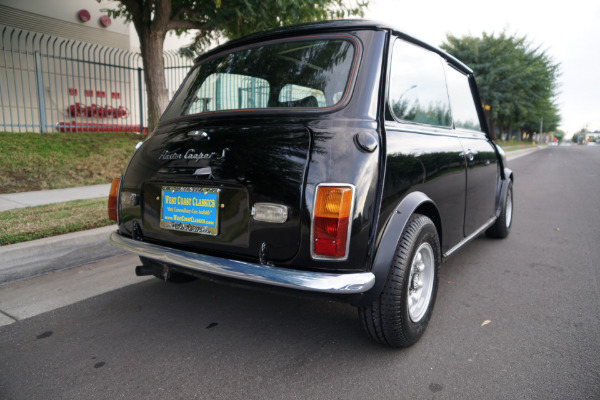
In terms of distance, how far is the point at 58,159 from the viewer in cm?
768

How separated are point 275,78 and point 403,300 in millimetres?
1494

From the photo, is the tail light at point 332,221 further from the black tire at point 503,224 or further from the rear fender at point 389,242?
the black tire at point 503,224

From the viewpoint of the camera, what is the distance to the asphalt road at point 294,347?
200 centimetres

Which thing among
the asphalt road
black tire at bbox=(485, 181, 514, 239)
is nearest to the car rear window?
the asphalt road

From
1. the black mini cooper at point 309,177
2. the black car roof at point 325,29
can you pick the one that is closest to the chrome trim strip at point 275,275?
the black mini cooper at point 309,177

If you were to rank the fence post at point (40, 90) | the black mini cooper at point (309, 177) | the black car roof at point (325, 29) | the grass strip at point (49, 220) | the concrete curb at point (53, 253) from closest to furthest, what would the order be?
the black mini cooper at point (309, 177), the black car roof at point (325, 29), the concrete curb at point (53, 253), the grass strip at point (49, 220), the fence post at point (40, 90)

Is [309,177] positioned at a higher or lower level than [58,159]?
higher

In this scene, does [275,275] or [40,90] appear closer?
[275,275]

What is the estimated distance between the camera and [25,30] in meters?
11.7

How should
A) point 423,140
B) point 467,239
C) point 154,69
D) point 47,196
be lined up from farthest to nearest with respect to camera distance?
point 154,69 → point 47,196 → point 467,239 → point 423,140

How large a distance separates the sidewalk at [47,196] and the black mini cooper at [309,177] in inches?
140

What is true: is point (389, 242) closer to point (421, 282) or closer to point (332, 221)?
point (332, 221)

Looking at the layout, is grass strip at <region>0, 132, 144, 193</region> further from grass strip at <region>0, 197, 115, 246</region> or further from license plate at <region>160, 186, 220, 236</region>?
license plate at <region>160, 186, 220, 236</region>

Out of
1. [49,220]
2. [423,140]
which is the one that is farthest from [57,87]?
[423,140]
